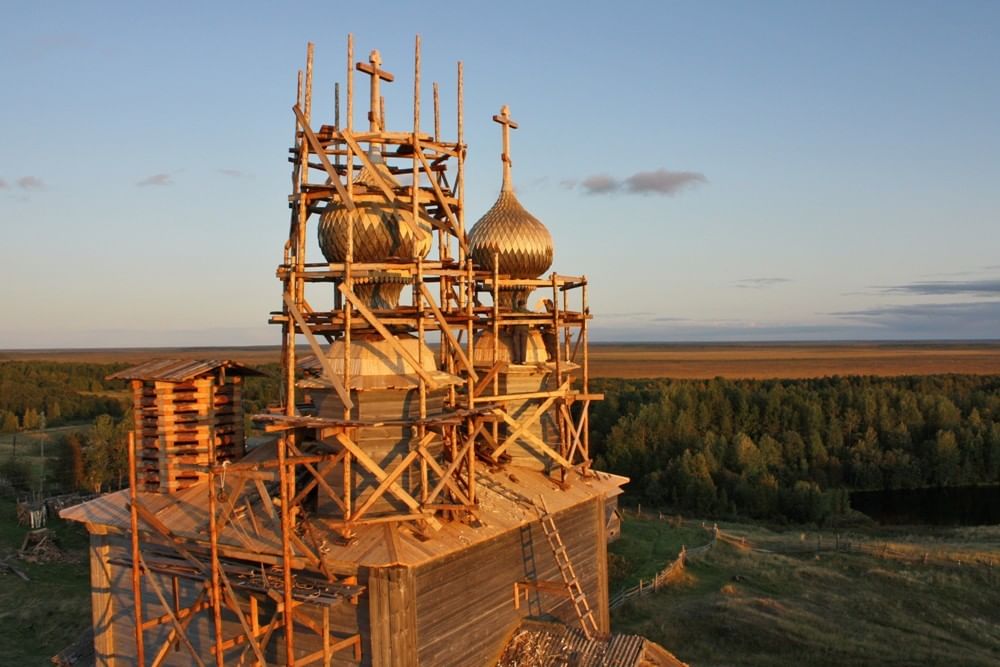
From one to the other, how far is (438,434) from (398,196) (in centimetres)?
491

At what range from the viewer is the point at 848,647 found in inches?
830

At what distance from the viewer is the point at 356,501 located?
14.7 m

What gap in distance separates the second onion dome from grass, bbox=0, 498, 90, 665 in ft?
53.4

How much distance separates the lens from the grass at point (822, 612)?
20.9 metres

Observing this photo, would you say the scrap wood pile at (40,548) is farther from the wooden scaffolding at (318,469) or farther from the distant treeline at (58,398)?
the distant treeline at (58,398)

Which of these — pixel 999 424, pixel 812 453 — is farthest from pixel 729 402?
pixel 999 424

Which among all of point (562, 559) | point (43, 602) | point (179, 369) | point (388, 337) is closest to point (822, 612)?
point (562, 559)

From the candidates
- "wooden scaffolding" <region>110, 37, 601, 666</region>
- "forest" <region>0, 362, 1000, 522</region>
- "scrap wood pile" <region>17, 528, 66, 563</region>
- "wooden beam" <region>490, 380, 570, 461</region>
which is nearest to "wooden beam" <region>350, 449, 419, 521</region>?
"wooden scaffolding" <region>110, 37, 601, 666</region>

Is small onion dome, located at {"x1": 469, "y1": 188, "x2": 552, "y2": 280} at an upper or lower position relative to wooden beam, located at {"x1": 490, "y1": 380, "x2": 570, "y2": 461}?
upper

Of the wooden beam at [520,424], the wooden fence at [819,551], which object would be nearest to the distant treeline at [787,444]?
the wooden fence at [819,551]

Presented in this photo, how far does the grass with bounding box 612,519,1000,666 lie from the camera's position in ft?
68.6

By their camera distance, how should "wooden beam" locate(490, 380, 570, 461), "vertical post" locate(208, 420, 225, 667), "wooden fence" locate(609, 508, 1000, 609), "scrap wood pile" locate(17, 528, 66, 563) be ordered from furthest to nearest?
"scrap wood pile" locate(17, 528, 66, 563) < "wooden fence" locate(609, 508, 1000, 609) < "wooden beam" locate(490, 380, 570, 461) < "vertical post" locate(208, 420, 225, 667)

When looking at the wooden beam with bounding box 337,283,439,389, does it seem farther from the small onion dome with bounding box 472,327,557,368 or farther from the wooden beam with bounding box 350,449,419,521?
the small onion dome with bounding box 472,327,557,368

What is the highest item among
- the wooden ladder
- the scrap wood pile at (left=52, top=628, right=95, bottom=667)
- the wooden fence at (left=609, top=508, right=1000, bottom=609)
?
the wooden ladder
